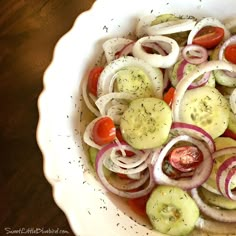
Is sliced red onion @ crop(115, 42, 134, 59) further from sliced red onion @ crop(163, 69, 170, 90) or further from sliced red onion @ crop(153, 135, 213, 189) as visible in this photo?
sliced red onion @ crop(153, 135, 213, 189)

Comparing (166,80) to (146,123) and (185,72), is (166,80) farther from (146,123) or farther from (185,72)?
(146,123)

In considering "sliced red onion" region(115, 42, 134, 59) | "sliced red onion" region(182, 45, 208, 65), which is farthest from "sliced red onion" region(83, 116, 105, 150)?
"sliced red onion" region(182, 45, 208, 65)

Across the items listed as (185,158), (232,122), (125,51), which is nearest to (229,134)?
(232,122)

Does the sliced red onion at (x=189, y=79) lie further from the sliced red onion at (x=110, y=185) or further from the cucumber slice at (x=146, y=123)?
the sliced red onion at (x=110, y=185)

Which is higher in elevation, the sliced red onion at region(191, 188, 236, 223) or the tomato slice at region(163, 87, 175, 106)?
the tomato slice at region(163, 87, 175, 106)

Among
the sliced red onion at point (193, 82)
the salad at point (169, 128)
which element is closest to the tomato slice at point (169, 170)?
the salad at point (169, 128)

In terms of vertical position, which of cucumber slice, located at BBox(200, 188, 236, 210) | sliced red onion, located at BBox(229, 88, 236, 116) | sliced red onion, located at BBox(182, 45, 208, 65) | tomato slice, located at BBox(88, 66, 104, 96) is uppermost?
tomato slice, located at BBox(88, 66, 104, 96)

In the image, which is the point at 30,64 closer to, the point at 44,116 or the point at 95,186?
the point at 44,116

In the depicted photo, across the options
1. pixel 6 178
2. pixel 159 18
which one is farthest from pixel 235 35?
pixel 6 178
